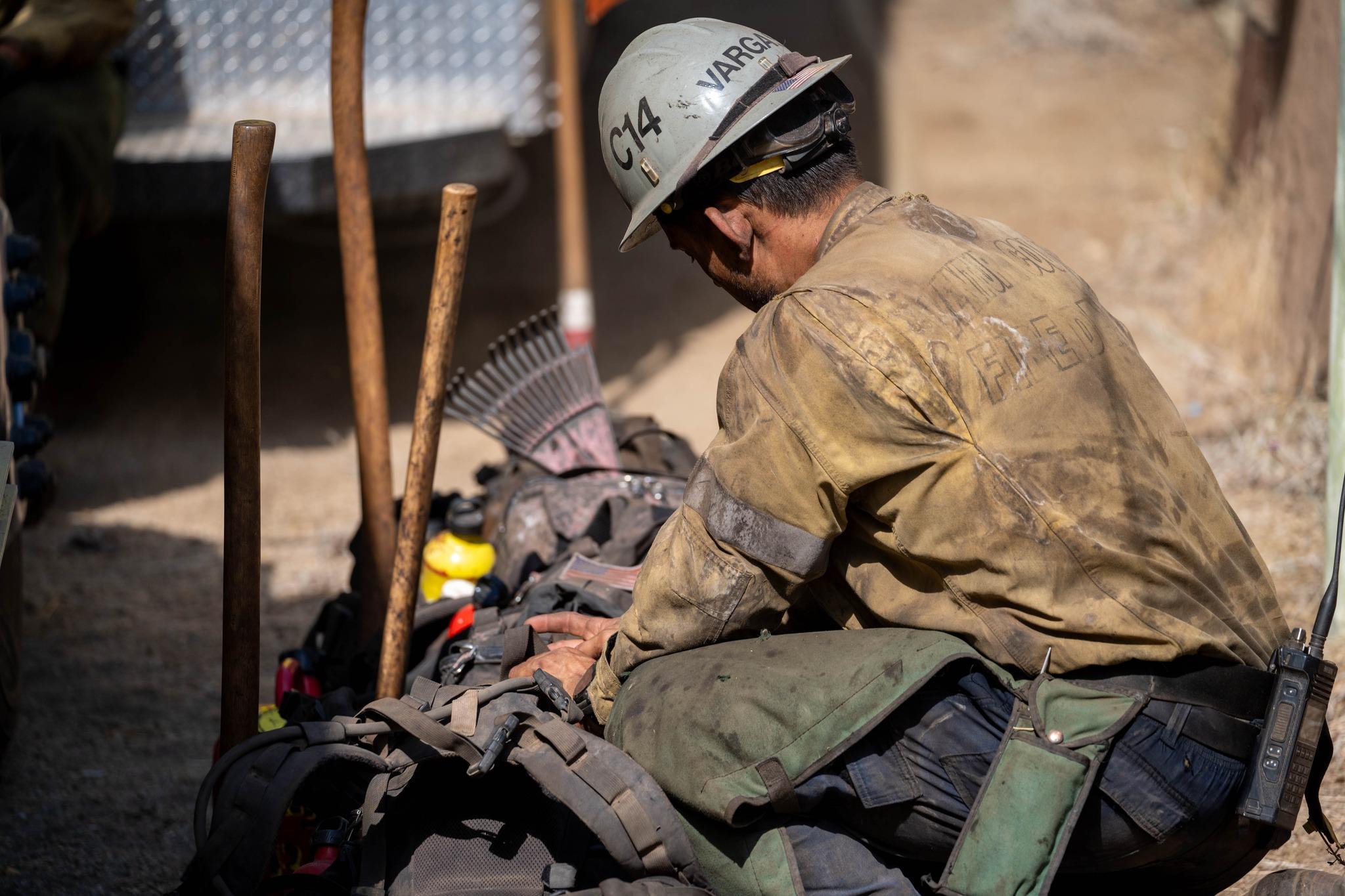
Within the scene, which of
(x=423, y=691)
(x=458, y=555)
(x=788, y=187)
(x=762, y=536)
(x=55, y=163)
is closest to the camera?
(x=762, y=536)

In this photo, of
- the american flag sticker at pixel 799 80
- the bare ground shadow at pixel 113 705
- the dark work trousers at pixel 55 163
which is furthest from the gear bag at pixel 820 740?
the dark work trousers at pixel 55 163

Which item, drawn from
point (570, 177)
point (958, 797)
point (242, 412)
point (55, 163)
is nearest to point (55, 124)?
point (55, 163)

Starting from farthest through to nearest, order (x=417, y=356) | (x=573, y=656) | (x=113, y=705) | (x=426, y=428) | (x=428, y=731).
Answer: (x=417, y=356), (x=113, y=705), (x=426, y=428), (x=573, y=656), (x=428, y=731)

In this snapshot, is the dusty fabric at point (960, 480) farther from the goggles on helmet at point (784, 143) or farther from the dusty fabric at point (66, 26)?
the dusty fabric at point (66, 26)

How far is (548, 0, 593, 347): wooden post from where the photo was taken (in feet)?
18.0

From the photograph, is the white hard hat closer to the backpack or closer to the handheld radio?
the backpack

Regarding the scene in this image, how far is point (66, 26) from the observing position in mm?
4676

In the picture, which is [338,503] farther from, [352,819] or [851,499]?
[851,499]

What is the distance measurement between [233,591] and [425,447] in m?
0.45

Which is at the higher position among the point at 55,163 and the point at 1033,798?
the point at 55,163

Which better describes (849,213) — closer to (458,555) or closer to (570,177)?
(458,555)

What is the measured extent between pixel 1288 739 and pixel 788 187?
113 cm

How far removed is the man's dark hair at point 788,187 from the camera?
2.12 meters

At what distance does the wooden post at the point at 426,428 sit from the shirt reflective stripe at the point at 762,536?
29.1 inches
